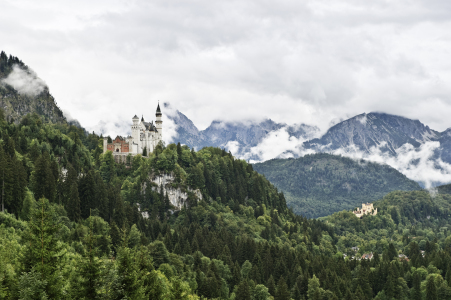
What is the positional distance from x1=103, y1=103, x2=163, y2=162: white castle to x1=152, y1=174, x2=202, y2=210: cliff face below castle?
15.6 meters

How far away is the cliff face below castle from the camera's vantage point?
530ft

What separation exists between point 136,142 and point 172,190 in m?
24.0

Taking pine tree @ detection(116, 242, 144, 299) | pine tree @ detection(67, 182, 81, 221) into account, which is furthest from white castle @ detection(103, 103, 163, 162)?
pine tree @ detection(116, 242, 144, 299)

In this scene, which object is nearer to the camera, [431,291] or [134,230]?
[134,230]

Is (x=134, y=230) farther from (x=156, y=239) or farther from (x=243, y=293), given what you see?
(x=243, y=293)

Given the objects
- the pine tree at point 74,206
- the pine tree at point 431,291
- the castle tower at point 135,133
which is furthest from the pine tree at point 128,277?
the castle tower at point 135,133

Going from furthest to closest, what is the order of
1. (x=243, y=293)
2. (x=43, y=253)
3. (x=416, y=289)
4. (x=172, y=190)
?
(x=172, y=190) → (x=416, y=289) → (x=243, y=293) → (x=43, y=253)

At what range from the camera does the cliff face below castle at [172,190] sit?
530ft

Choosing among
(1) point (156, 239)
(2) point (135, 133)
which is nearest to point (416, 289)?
(1) point (156, 239)

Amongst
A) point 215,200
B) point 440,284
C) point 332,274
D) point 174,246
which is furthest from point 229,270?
point 215,200

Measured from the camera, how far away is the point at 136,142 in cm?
17400

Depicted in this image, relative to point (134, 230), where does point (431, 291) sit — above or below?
below

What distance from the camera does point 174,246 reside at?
11962 centimetres

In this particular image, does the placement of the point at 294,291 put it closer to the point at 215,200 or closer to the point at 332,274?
the point at 332,274
